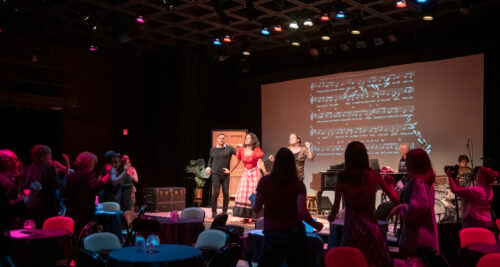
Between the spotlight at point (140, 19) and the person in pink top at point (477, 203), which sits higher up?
the spotlight at point (140, 19)

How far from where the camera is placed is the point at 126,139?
Answer: 1414 centimetres

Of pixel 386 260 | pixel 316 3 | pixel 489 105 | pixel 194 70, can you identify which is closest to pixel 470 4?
pixel 489 105

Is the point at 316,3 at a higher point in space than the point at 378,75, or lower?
higher

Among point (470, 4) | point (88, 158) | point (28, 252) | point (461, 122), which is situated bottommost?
point (28, 252)

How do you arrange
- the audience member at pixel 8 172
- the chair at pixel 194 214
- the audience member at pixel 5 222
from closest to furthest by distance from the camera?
the audience member at pixel 5 222
the audience member at pixel 8 172
the chair at pixel 194 214

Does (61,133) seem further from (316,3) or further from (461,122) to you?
(461,122)

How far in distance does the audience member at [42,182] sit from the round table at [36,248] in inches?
36.7

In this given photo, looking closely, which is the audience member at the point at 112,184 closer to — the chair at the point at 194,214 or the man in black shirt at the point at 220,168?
the chair at the point at 194,214

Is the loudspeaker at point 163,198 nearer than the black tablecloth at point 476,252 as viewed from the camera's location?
No

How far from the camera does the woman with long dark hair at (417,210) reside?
148 inches

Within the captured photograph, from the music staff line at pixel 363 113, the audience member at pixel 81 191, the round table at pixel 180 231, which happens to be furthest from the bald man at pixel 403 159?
the audience member at pixel 81 191

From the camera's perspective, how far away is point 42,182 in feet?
18.2

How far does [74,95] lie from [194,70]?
3243 mm

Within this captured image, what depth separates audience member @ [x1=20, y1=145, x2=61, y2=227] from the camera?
18.2 feet
